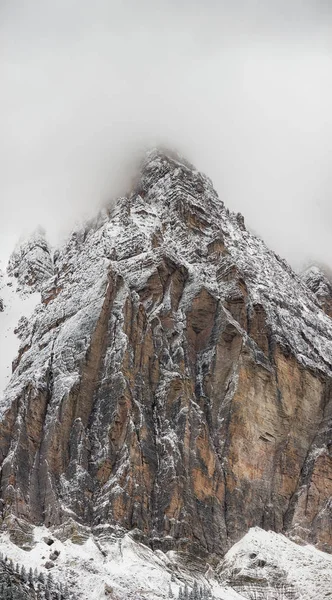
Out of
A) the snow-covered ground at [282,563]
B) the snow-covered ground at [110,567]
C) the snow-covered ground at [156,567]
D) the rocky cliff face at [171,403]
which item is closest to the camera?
the snow-covered ground at [110,567]

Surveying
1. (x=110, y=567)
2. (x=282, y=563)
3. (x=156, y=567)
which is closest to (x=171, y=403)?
(x=282, y=563)

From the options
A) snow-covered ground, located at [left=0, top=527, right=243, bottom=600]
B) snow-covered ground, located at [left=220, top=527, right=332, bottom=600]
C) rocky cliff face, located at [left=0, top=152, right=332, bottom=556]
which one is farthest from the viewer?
rocky cliff face, located at [left=0, top=152, right=332, bottom=556]

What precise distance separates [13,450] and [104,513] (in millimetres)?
15068

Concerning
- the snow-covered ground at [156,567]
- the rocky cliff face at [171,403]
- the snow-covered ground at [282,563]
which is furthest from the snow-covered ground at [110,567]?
the snow-covered ground at [282,563]

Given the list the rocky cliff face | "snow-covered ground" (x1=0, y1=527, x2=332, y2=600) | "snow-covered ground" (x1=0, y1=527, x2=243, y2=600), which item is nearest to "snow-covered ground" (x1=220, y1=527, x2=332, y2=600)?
"snow-covered ground" (x1=0, y1=527, x2=332, y2=600)

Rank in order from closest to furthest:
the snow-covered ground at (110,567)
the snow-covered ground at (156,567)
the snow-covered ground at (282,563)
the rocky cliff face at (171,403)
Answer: the snow-covered ground at (110,567) → the snow-covered ground at (156,567) → the snow-covered ground at (282,563) → the rocky cliff face at (171,403)

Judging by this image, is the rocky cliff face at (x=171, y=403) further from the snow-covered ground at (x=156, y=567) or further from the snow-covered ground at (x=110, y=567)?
the snow-covered ground at (x=110, y=567)

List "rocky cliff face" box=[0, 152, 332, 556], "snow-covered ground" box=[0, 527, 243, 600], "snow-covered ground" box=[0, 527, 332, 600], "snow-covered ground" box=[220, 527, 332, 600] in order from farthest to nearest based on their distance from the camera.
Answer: "rocky cliff face" box=[0, 152, 332, 556] → "snow-covered ground" box=[220, 527, 332, 600] → "snow-covered ground" box=[0, 527, 332, 600] → "snow-covered ground" box=[0, 527, 243, 600]

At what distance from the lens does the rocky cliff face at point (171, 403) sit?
144m

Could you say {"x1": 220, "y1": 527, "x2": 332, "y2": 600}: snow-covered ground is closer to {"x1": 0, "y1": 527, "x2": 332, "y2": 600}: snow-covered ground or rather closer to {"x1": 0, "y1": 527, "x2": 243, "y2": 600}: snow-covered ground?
{"x1": 0, "y1": 527, "x2": 332, "y2": 600}: snow-covered ground

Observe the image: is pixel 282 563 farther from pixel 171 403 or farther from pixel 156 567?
pixel 171 403

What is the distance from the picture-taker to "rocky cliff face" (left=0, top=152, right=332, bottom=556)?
14412cm

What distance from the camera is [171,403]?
510 feet

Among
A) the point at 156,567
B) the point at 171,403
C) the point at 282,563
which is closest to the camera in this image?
the point at 156,567
